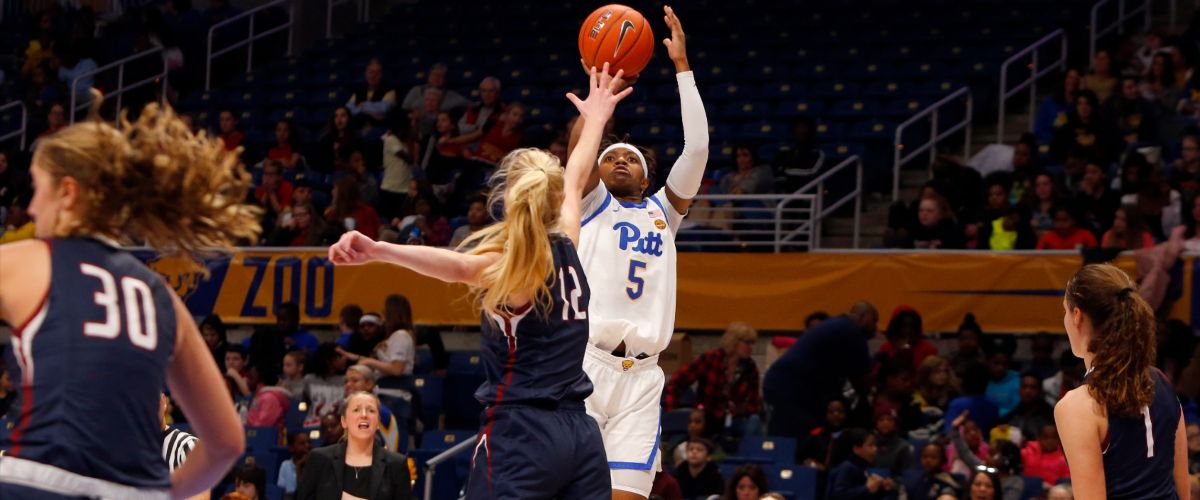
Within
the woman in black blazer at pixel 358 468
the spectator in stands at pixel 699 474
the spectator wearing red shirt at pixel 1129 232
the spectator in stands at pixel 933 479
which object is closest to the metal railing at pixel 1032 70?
the spectator wearing red shirt at pixel 1129 232

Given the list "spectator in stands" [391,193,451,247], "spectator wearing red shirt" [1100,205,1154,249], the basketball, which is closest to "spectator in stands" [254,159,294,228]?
"spectator in stands" [391,193,451,247]

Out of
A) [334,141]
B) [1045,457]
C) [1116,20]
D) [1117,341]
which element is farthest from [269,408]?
[1116,20]

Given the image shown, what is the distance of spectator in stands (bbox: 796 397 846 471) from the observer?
428 inches

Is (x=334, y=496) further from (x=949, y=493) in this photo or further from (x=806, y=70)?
(x=806, y=70)

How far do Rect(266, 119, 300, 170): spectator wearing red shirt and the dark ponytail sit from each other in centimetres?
1361

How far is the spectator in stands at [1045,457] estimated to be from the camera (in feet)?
34.0

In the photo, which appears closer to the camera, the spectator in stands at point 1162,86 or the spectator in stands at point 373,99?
the spectator in stands at point 1162,86

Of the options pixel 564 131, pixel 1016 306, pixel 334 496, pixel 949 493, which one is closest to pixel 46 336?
pixel 334 496

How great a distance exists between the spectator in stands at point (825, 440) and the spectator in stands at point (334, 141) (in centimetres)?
738

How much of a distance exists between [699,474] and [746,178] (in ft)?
15.2

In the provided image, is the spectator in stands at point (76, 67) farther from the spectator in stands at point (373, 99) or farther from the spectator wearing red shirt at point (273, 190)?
the spectator wearing red shirt at point (273, 190)

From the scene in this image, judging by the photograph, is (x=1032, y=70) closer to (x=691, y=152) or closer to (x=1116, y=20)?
(x=1116, y=20)

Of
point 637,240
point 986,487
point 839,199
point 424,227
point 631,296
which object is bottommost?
point 986,487

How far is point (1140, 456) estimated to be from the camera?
14.7ft
